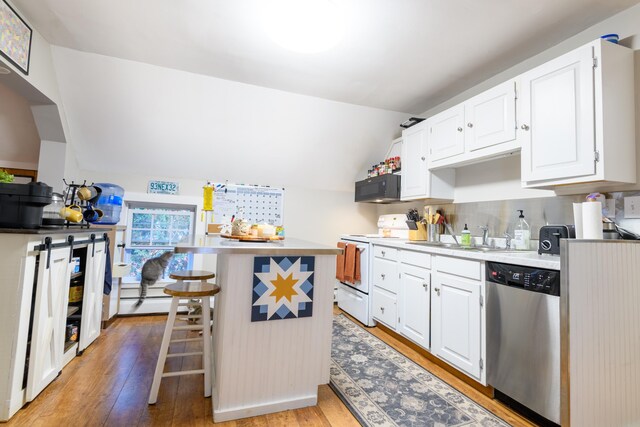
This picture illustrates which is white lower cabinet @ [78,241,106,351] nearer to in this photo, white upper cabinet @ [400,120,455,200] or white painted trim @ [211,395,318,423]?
white painted trim @ [211,395,318,423]

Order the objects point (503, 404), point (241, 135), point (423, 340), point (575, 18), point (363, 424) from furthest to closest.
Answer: point (241, 135) < point (423, 340) < point (575, 18) < point (503, 404) < point (363, 424)

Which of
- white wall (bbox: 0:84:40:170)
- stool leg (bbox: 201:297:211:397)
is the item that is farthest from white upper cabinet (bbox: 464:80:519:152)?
white wall (bbox: 0:84:40:170)

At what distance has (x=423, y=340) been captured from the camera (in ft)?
8.09

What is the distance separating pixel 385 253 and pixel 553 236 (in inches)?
56.8

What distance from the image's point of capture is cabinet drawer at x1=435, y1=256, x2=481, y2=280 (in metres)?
2.04

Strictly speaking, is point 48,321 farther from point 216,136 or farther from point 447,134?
point 447,134

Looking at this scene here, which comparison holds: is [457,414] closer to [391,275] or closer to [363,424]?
[363,424]

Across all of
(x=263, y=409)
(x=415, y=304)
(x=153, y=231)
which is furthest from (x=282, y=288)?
(x=153, y=231)

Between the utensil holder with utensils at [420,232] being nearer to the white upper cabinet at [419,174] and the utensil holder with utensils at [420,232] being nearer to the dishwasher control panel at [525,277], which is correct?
the white upper cabinet at [419,174]

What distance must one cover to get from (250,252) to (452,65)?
2.41 meters

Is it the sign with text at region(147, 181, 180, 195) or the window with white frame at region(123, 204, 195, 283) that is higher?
the sign with text at region(147, 181, 180, 195)

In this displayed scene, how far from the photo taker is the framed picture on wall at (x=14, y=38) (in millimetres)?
1979

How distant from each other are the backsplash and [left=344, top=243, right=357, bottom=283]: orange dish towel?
1060mm

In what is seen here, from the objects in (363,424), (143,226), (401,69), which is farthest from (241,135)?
(363,424)
